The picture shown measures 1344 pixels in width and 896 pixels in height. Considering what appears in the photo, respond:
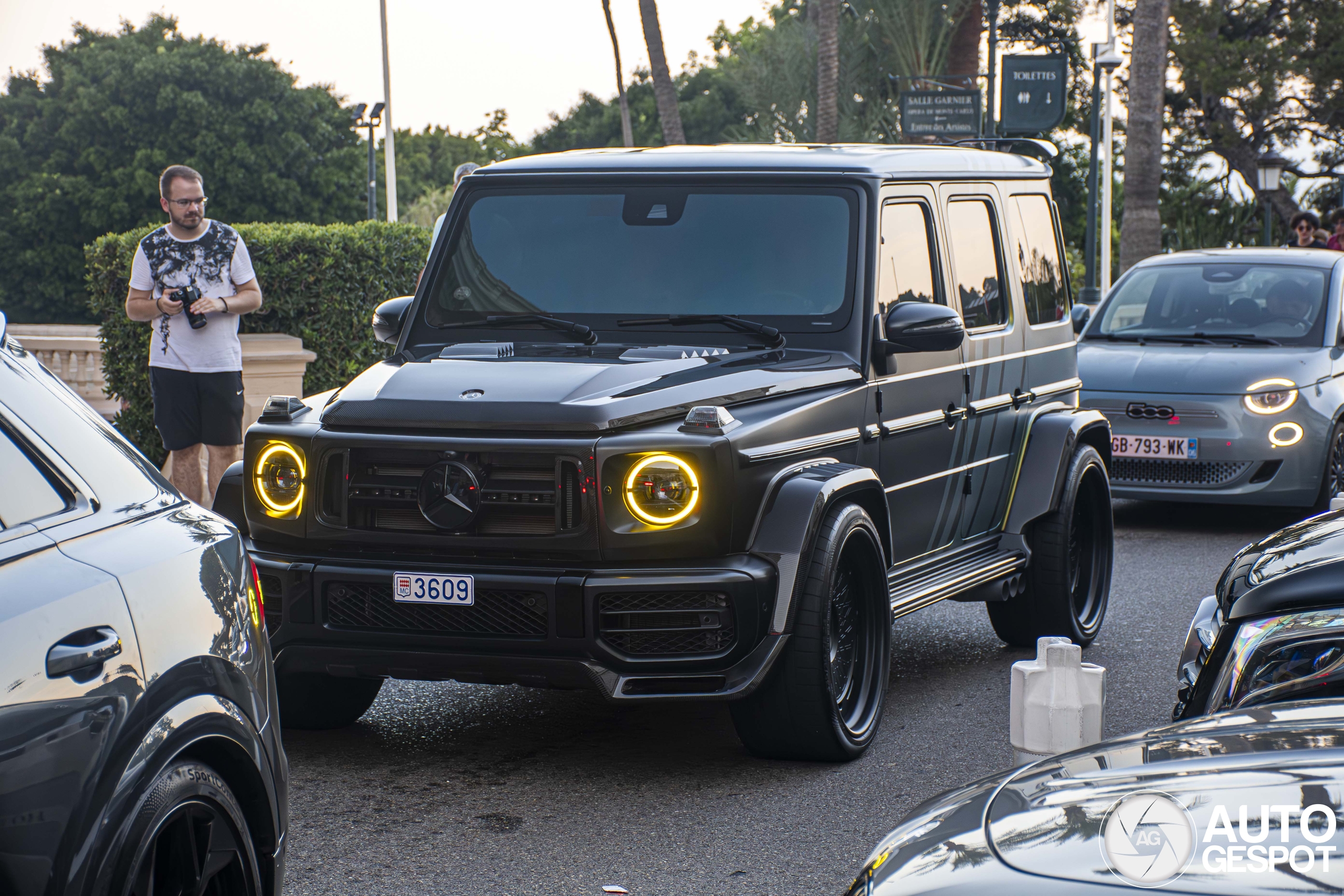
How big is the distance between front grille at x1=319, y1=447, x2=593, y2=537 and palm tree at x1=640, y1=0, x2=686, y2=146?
87.1ft

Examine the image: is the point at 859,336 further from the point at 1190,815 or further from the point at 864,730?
the point at 1190,815

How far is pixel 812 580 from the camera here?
5.21 m

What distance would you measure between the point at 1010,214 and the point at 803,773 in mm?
3170

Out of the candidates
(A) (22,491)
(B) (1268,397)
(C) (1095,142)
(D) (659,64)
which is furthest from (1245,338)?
(D) (659,64)

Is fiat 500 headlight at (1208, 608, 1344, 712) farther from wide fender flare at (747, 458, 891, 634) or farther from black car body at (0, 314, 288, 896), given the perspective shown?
black car body at (0, 314, 288, 896)

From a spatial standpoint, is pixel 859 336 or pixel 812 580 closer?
pixel 812 580

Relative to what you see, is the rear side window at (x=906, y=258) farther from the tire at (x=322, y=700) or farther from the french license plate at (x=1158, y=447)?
the french license plate at (x=1158, y=447)

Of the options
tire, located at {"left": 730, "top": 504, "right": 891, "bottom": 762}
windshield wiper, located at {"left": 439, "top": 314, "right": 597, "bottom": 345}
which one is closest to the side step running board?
tire, located at {"left": 730, "top": 504, "right": 891, "bottom": 762}

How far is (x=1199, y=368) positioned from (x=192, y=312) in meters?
6.49

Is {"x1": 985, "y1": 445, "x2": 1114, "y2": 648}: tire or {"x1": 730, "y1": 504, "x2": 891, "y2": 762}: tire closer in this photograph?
{"x1": 730, "y1": 504, "x2": 891, "y2": 762}: tire

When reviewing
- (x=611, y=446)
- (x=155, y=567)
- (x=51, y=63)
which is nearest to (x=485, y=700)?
(x=611, y=446)

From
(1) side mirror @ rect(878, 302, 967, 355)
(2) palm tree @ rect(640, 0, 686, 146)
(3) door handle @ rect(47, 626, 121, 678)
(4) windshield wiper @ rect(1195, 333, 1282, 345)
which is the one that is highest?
(2) palm tree @ rect(640, 0, 686, 146)

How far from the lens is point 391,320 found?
654cm

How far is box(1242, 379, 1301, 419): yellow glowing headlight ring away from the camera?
428 inches
